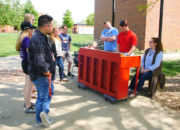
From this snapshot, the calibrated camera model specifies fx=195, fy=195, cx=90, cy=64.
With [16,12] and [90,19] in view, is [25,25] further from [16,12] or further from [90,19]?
[90,19]

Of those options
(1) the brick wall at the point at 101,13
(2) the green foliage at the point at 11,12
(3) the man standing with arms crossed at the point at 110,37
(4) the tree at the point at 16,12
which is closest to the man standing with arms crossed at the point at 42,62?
(3) the man standing with arms crossed at the point at 110,37

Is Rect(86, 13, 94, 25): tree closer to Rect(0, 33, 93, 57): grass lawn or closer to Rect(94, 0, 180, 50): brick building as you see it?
Rect(0, 33, 93, 57): grass lawn

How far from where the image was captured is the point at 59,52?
20.9 ft

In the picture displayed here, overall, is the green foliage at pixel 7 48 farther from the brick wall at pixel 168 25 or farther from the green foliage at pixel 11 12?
the green foliage at pixel 11 12

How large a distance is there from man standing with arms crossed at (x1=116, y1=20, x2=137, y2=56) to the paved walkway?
1362 mm

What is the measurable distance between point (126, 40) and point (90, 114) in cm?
235

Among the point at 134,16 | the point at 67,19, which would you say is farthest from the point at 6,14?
the point at 134,16

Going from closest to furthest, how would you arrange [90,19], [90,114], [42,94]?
1. [42,94]
2. [90,114]
3. [90,19]

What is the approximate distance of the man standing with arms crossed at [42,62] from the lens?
3.14 m

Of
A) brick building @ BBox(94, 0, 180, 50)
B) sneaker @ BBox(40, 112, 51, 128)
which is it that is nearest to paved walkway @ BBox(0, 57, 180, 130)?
sneaker @ BBox(40, 112, 51, 128)

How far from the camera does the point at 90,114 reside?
13.3ft

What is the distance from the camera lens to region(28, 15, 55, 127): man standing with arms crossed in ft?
10.3

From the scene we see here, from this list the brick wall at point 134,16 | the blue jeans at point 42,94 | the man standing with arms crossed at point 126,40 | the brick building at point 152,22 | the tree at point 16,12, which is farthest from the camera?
the tree at point 16,12

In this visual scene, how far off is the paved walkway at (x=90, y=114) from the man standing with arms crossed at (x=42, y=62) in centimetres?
42
